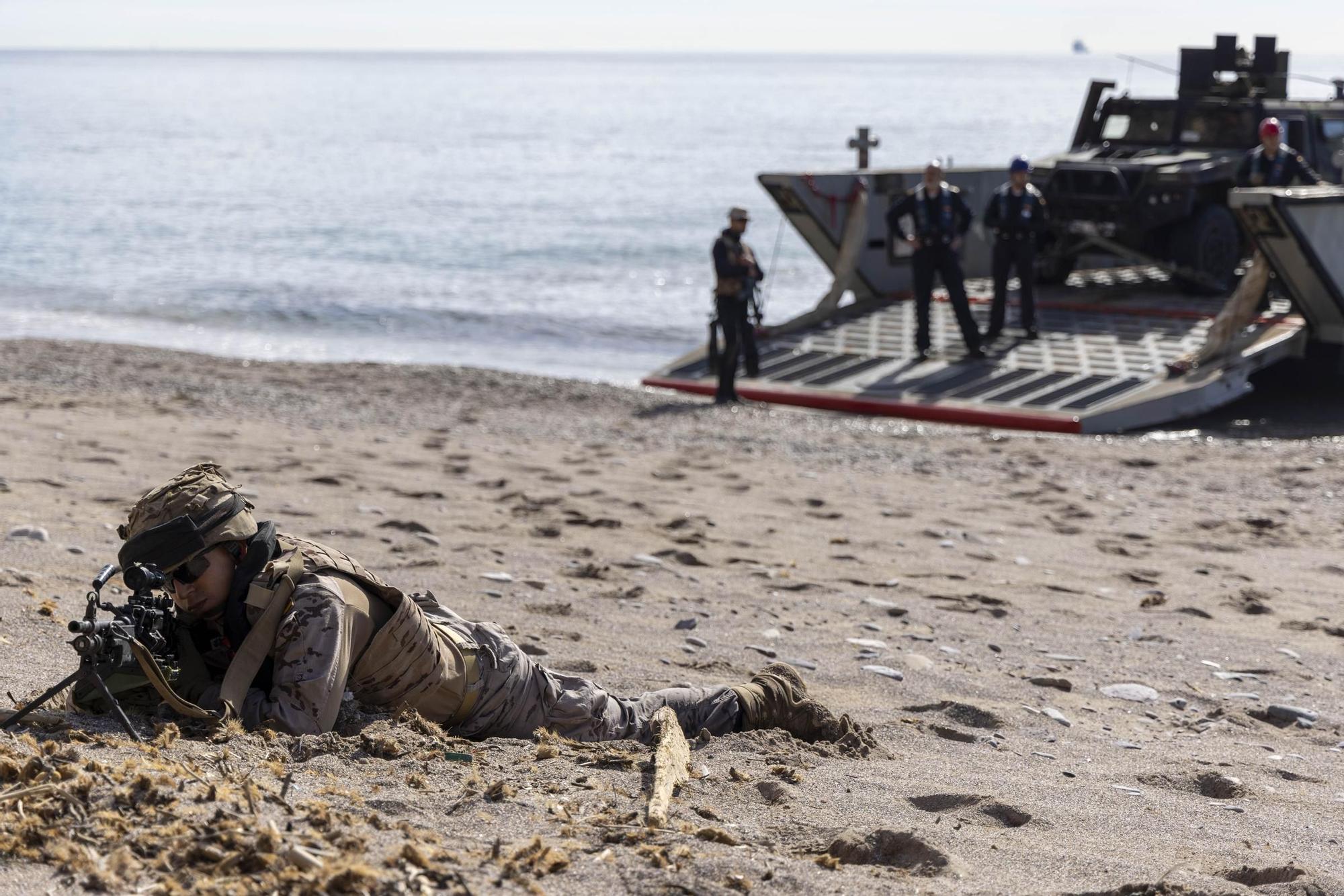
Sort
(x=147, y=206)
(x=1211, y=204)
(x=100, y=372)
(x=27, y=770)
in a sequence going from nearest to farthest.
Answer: (x=27, y=770) < (x=100, y=372) < (x=1211, y=204) < (x=147, y=206)

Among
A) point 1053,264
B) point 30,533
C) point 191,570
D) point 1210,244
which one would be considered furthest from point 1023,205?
point 191,570

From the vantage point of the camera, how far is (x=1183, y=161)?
12.8 metres

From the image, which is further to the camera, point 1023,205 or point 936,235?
point 1023,205

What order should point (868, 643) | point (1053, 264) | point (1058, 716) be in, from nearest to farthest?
point (1058, 716) < point (868, 643) < point (1053, 264)

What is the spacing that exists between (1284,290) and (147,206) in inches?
1295

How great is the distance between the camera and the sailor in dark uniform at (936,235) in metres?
11.5

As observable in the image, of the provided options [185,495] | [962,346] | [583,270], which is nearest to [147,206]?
[583,270]

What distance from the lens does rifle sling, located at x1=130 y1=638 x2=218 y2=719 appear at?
3197 mm

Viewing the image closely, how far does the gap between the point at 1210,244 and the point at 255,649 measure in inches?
444

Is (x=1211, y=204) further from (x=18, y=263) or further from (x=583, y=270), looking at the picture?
(x=18, y=263)

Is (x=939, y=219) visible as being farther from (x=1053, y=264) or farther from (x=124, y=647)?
(x=124, y=647)

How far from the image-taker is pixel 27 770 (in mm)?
2854

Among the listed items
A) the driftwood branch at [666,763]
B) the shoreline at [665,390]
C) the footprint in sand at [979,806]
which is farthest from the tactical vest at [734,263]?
the footprint in sand at [979,806]

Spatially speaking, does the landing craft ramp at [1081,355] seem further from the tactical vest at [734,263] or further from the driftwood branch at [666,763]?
the driftwood branch at [666,763]
